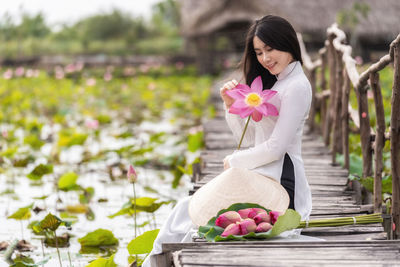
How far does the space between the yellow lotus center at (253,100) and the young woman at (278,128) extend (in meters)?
0.14

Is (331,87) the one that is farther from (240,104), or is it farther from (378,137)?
(240,104)

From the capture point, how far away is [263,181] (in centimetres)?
209

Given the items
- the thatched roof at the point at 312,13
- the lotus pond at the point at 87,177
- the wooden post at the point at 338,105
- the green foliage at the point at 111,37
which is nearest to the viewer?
the lotus pond at the point at 87,177

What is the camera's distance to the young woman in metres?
2.15

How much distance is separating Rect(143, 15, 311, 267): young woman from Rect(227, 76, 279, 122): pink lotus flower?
4.0 inches

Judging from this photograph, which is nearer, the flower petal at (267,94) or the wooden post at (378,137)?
the flower petal at (267,94)

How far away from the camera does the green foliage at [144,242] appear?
2217 mm

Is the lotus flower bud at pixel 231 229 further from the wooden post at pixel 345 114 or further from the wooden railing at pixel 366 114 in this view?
the wooden post at pixel 345 114

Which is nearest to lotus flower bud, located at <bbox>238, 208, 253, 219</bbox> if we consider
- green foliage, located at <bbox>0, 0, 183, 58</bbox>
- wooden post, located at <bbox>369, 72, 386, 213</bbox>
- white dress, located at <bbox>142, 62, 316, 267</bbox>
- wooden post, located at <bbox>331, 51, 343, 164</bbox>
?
white dress, located at <bbox>142, 62, 316, 267</bbox>

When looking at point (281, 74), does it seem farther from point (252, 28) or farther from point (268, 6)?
point (268, 6)

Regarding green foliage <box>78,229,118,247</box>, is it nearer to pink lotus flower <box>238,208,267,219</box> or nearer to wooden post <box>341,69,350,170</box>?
pink lotus flower <box>238,208,267,219</box>

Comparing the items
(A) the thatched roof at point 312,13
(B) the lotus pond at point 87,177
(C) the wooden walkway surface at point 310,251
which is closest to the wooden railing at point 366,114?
(C) the wooden walkway surface at point 310,251

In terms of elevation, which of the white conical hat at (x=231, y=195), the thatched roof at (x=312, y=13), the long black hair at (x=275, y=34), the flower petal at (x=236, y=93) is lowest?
the white conical hat at (x=231, y=195)

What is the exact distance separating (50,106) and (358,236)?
6.94 m
